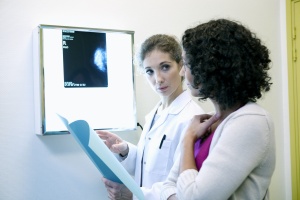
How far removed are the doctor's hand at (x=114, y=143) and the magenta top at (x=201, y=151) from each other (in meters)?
0.67

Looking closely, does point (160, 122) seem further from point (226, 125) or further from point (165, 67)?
point (226, 125)

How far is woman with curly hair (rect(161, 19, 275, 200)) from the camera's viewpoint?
2.41 feet

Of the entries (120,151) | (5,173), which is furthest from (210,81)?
(5,173)

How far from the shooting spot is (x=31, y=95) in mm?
1561

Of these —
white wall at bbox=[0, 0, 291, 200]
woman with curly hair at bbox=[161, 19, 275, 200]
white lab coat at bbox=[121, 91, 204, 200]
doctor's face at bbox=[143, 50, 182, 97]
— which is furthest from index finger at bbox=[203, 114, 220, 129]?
white wall at bbox=[0, 0, 291, 200]

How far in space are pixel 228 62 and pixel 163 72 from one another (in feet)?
2.18

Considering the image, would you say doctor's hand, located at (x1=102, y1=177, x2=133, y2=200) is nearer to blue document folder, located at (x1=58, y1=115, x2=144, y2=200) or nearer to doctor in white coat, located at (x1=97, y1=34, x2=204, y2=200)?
doctor in white coat, located at (x1=97, y1=34, x2=204, y2=200)

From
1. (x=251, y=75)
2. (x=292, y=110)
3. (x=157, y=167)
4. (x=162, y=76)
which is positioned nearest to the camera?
(x=251, y=75)

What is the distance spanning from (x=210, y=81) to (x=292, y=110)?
1723 mm

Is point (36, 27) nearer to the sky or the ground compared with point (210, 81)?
nearer to the sky

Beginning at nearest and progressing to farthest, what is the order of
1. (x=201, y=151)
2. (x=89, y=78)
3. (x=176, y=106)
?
(x=201, y=151) < (x=176, y=106) < (x=89, y=78)

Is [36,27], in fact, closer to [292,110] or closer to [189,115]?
[189,115]

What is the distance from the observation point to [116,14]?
5.85 ft

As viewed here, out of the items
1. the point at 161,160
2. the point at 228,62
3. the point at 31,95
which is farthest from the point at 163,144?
the point at 31,95
